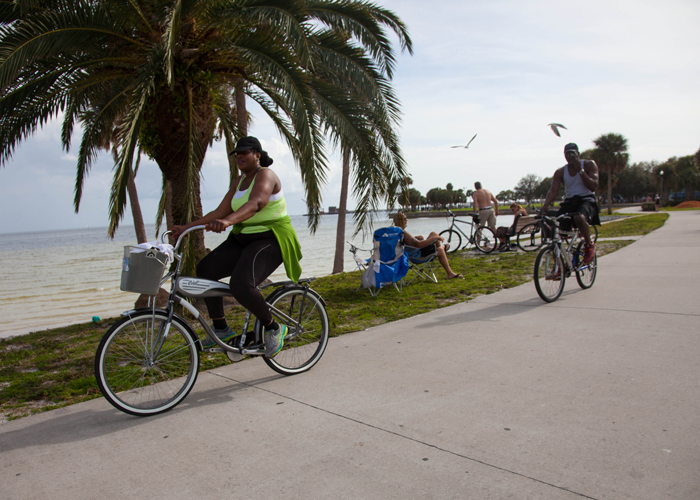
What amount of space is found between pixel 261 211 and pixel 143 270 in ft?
3.19

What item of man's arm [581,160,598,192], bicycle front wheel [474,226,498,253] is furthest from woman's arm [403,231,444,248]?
bicycle front wheel [474,226,498,253]

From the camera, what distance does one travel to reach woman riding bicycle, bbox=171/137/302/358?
3.57m

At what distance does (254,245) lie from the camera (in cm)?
366

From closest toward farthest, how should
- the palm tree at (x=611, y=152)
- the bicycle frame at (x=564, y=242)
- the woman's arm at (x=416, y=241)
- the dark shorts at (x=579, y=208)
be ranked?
the bicycle frame at (x=564, y=242) < the dark shorts at (x=579, y=208) < the woman's arm at (x=416, y=241) < the palm tree at (x=611, y=152)

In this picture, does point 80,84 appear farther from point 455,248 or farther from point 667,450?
point 455,248

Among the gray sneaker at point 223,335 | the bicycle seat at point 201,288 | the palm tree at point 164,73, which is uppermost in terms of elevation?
the palm tree at point 164,73

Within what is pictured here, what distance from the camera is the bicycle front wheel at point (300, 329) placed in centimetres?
398

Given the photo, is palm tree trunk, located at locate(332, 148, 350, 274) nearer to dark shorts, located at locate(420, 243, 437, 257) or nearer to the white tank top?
dark shorts, located at locate(420, 243, 437, 257)

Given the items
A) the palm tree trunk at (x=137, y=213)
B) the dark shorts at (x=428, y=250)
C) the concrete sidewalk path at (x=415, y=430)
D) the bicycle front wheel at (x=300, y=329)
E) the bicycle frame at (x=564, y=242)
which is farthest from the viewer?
the palm tree trunk at (x=137, y=213)

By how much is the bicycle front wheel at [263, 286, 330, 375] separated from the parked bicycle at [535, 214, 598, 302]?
301 cm

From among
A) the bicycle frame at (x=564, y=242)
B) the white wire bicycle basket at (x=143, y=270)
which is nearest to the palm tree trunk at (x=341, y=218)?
the bicycle frame at (x=564, y=242)

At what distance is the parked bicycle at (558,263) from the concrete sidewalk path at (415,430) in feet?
4.79

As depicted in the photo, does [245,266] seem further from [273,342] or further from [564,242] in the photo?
[564,242]

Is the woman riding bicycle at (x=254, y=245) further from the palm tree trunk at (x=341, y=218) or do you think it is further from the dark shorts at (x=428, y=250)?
the palm tree trunk at (x=341, y=218)
